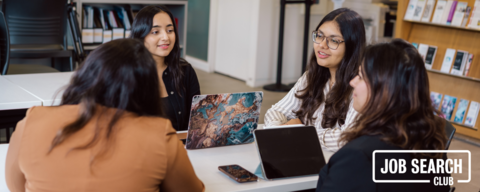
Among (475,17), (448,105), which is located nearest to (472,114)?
(448,105)

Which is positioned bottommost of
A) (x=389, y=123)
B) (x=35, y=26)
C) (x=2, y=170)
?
(x=2, y=170)

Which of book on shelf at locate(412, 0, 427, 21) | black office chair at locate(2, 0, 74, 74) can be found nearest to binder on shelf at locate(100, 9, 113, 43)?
black office chair at locate(2, 0, 74, 74)

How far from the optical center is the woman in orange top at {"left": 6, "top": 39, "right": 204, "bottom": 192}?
1.04 metres

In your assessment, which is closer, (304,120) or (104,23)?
(304,120)

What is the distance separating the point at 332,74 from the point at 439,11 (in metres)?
2.56

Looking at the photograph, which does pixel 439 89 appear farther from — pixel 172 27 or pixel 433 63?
pixel 172 27

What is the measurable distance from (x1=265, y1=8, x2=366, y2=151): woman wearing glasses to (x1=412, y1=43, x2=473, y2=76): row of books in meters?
2.49

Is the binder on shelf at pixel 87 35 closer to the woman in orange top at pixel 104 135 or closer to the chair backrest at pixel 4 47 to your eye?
the chair backrest at pixel 4 47

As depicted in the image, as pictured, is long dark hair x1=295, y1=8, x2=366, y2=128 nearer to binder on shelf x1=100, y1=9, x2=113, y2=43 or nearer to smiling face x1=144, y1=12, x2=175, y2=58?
smiling face x1=144, y1=12, x2=175, y2=58

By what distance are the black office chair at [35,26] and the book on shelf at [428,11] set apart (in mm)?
3185

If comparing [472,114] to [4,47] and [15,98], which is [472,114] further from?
[4,47]

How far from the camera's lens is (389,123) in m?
1.14

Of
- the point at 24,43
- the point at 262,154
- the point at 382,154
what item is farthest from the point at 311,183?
the point at 24,43

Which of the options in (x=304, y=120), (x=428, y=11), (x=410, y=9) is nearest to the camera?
(x=304, y=120)
